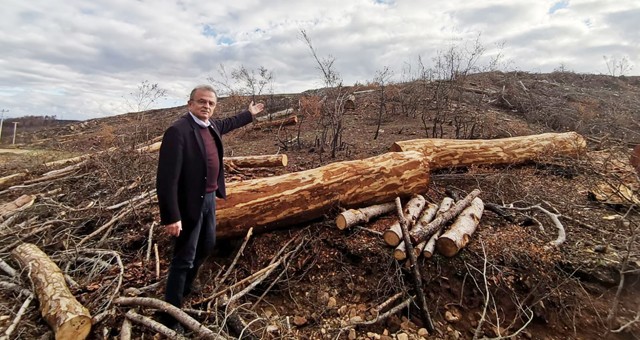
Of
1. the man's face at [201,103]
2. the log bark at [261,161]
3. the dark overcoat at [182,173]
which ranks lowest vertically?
the log bark at [261,161]

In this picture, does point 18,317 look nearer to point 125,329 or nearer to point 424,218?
point 125,329

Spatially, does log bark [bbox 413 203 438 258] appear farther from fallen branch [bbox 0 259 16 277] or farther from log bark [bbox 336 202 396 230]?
fallen branch [bbox 0 259 16 277]

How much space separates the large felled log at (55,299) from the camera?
2.37 m

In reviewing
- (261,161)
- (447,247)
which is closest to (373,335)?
(447,247)

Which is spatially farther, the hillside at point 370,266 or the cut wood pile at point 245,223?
the hillside at point 370,266

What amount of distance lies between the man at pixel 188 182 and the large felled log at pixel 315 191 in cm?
77

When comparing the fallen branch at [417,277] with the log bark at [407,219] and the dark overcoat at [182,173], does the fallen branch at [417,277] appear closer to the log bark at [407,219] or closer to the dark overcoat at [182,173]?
the log bark at [407,219]

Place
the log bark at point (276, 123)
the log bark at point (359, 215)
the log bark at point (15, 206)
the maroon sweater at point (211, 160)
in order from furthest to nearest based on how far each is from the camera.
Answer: the log bark at point (276, 123) → the log bark at point (15, 206) → the log bark at point (359, 215) → the maroon sweater at point (211, 160)

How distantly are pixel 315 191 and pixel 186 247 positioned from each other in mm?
1657

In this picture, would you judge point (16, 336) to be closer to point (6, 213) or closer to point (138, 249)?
point (138, 249)

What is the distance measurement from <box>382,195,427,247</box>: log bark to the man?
1725 millimetres

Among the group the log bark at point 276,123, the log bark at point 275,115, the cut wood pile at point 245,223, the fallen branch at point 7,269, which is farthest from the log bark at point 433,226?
the log bark at point 275,115

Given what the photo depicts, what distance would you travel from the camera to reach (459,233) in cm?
340

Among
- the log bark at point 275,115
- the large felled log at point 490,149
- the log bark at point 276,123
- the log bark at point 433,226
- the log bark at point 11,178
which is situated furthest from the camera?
the log bark at point 275,115
